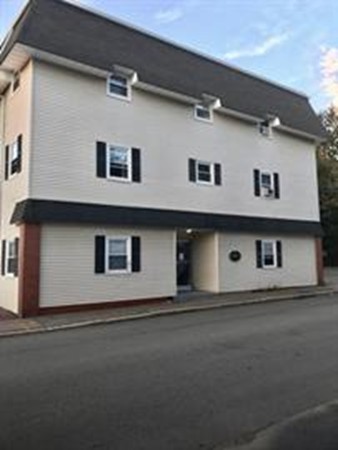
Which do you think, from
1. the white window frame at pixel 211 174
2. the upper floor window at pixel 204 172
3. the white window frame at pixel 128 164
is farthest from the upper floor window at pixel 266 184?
the white window frame at pixel 128 164

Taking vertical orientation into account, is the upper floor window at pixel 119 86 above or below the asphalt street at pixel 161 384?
above

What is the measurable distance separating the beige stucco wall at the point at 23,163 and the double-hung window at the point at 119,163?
3.12 metres

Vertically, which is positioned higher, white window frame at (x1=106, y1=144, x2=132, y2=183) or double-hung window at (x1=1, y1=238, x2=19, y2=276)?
white window frame at (x1=106, y1=144, x2=132, y2=183)

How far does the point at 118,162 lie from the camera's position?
68.1 ft

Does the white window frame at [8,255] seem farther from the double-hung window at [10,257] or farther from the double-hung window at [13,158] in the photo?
the double-hung window at [13,158]

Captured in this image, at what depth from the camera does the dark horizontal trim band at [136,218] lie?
1819 cm

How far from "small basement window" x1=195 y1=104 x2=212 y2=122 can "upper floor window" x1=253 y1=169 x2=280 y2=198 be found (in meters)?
3.62

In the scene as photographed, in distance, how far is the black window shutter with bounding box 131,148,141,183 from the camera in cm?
2108

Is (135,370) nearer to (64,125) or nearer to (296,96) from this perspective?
(64,125)

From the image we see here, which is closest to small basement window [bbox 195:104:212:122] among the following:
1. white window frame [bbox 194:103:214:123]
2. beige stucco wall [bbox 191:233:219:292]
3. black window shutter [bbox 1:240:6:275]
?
white window frame [bbox 194:103:214:123]

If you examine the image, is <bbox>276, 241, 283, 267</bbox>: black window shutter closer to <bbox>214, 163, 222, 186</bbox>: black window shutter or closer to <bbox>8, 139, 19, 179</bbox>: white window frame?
<bbox>214, 163, 222, 186</bbox>: black window shutter

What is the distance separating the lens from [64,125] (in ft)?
63.5

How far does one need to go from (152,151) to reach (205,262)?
5.53 meters

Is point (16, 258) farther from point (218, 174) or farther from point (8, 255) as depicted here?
point (218, 174)
